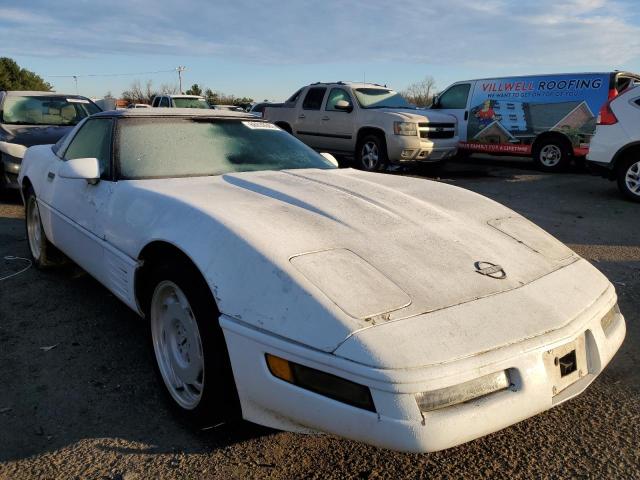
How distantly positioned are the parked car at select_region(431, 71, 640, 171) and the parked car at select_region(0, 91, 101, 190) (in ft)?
24.8

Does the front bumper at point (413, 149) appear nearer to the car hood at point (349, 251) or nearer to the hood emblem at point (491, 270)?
the car hood at point (349, 251)

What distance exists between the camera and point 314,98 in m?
11.5

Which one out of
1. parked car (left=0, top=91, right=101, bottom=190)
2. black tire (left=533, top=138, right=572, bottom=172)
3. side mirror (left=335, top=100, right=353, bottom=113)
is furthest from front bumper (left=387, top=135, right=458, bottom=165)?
parked car (left=0, top=91, right=101, bottom=190)

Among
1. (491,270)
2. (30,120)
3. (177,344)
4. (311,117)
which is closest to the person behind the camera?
(491,270)

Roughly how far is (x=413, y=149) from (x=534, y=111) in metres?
2.80

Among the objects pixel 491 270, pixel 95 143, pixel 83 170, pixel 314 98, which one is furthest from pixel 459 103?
pixel 491 270

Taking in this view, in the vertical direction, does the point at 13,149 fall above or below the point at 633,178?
above

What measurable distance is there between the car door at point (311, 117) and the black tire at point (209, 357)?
30.7 ft

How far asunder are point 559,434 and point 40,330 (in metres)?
3.00

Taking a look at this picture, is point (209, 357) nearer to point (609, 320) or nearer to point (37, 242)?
point (609, 320)

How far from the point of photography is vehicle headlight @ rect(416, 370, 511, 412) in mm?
1696

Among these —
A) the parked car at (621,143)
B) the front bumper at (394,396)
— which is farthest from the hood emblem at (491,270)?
the parked car at (621,143)

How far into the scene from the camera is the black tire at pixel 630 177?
7.71 m

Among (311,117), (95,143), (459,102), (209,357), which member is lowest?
(209,357)
